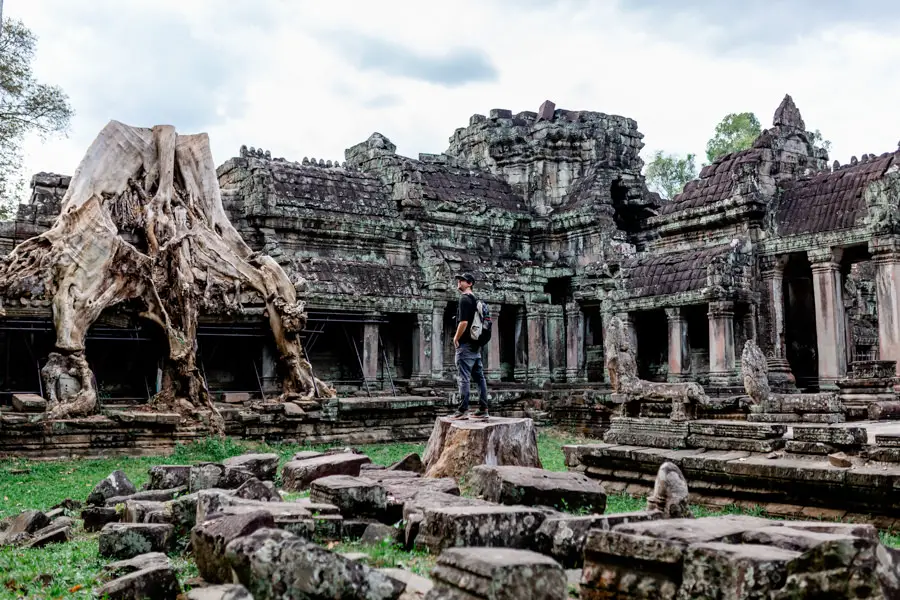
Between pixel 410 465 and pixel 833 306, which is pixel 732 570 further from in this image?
pixel 833 306

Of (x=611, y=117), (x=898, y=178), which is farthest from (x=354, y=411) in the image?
(x=611, y=117)

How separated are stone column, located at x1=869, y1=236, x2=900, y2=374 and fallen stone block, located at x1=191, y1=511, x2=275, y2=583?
1471 cm

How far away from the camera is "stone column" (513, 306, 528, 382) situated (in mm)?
22781

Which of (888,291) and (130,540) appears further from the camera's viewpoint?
(888,291)

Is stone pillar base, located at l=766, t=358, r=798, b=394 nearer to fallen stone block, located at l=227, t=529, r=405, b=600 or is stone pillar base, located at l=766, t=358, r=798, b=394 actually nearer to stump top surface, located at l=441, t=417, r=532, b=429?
stump top surface, located at l=441, t=417, r=532, b=429

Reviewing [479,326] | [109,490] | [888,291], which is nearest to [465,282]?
[479,326]

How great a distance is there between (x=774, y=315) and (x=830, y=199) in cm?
261

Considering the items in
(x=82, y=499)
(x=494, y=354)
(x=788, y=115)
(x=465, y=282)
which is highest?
(x=788, y=115)

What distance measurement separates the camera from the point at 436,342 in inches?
810

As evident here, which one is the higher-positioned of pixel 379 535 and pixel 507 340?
pixel 507 340

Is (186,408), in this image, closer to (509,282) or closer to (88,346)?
(88,346)

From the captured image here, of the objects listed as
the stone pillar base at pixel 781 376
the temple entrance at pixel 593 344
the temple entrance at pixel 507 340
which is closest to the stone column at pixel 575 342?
the temple entrance at pixel 593 344

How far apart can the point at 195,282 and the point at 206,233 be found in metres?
1.09

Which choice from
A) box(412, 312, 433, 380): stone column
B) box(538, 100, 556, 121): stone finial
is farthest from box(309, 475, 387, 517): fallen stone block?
box(538, 100, 556, 121): stone finial
